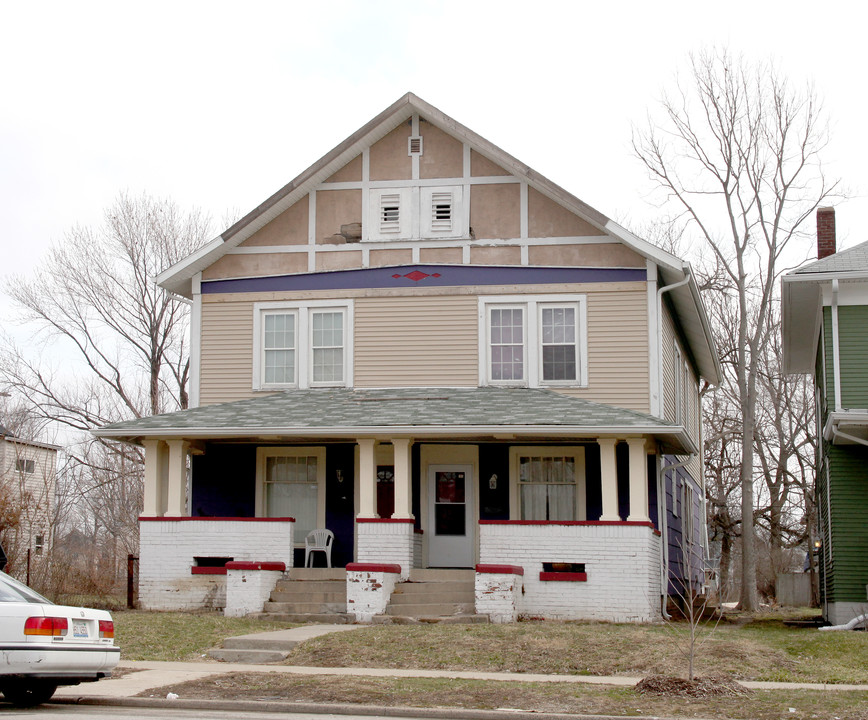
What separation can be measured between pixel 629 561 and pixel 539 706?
8.29 meters

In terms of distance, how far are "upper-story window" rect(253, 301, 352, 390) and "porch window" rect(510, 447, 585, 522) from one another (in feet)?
12.5

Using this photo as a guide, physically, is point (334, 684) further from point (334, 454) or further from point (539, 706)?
point (334, 454)

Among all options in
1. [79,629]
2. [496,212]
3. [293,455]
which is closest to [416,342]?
[496,212]

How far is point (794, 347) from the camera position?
85.0 feet

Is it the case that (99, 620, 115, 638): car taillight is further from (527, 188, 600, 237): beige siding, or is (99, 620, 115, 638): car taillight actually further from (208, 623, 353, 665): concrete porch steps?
(527, 188, 600, 237): beige siding

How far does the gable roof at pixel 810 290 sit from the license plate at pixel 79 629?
14.0 meters

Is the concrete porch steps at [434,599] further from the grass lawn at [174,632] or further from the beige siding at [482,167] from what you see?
the beige siding at [482,167]

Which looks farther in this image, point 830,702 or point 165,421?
point 165,421

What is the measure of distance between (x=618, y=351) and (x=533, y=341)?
1.61 metres

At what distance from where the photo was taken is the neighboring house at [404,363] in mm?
19844

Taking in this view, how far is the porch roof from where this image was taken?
19.0 metres

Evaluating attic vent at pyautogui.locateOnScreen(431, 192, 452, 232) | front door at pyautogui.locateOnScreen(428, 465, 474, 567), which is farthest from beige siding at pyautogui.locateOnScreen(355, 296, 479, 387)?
front door at pyautogui.locateOnScreen(428, 465, 474, 567)

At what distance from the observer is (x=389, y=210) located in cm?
2252

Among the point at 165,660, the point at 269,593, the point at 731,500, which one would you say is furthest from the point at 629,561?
the point at 731,500
